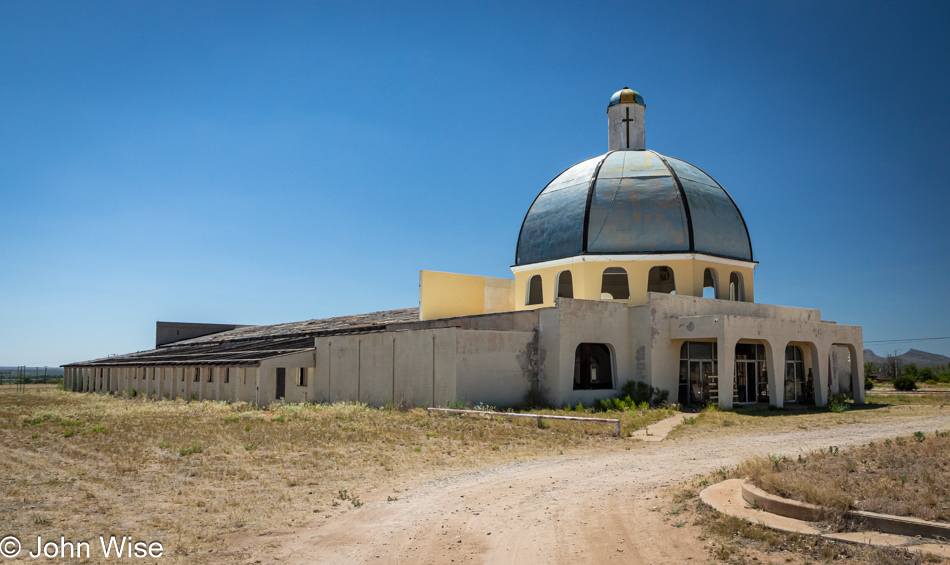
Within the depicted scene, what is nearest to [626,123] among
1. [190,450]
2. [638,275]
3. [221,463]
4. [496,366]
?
[638,275]

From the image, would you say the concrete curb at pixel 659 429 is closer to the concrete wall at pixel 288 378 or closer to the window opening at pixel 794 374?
the window opening at pixel 794 374

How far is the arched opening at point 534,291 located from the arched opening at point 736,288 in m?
A: 8.72

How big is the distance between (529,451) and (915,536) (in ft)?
31.8

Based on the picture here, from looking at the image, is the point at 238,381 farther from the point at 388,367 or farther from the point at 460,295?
the point at 460,295

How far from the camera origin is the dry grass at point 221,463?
31.4 ft

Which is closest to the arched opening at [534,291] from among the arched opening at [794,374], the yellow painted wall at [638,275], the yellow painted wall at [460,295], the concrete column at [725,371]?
the yellow painted wall at [638,275]

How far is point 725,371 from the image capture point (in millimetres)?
26281

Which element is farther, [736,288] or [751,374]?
[736,288]

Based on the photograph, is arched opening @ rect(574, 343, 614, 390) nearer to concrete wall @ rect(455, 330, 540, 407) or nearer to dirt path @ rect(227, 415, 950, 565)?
concrete wall @ rect(455, 330, 540, 407)

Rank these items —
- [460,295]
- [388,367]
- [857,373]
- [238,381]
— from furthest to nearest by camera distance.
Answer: [460,295], [238,381], [857,373], [388,367]

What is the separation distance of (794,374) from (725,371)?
6.75 m

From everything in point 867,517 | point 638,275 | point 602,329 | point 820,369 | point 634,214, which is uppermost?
point 634,214

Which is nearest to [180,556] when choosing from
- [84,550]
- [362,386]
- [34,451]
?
[84,550]

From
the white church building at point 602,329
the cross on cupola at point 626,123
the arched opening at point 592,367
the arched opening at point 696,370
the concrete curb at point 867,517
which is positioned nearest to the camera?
the concrete curb at point 867,517
